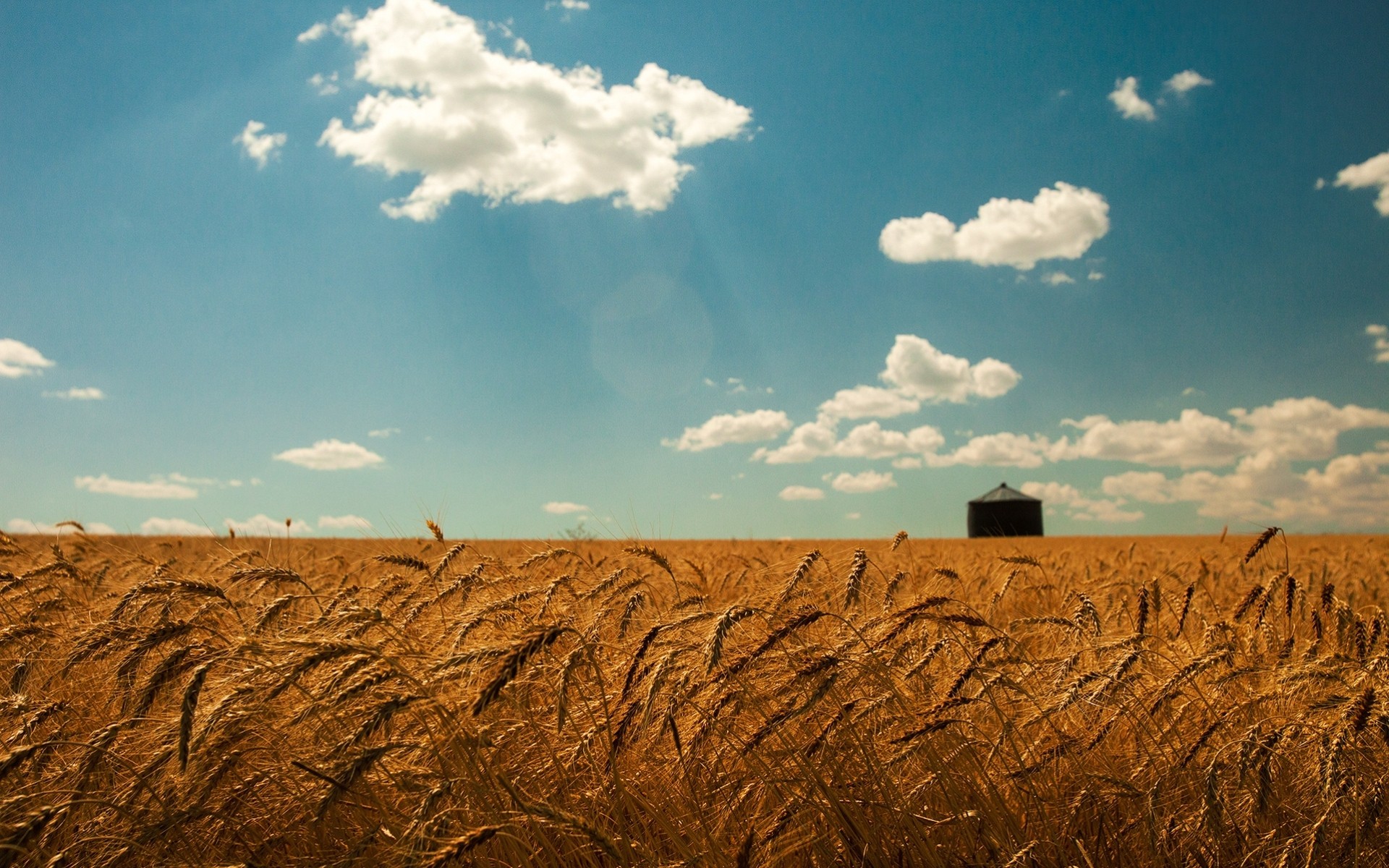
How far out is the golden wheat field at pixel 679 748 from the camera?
7.75 feet

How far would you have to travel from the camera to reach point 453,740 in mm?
2457

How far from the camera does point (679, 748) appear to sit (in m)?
2.54

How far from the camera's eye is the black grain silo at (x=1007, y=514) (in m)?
50.8

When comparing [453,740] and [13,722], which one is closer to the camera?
[453,740]

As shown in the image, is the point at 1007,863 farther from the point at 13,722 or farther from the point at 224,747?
the point at 13,722

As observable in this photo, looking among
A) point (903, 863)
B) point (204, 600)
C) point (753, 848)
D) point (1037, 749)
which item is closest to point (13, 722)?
point (204, 600)

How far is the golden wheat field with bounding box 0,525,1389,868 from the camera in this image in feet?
7.75

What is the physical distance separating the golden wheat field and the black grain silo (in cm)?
4968

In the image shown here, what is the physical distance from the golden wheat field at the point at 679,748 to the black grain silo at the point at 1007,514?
4968cm

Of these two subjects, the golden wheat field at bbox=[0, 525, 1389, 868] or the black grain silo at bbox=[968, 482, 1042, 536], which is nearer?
the golden wheat field at bbox=[0, 525, 1389, 868]

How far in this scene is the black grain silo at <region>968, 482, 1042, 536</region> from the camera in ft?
167

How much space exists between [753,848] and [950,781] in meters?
0.71

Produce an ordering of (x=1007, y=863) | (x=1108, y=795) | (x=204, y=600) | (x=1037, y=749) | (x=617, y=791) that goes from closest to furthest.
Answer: (x=1007, y=863) → (x=617, y=791) → (x=1108, y=795) → (x=1037, y=749) → (x=204, y=600)

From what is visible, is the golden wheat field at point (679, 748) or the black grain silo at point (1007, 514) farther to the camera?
the black grain silo at point (1007, 514)
